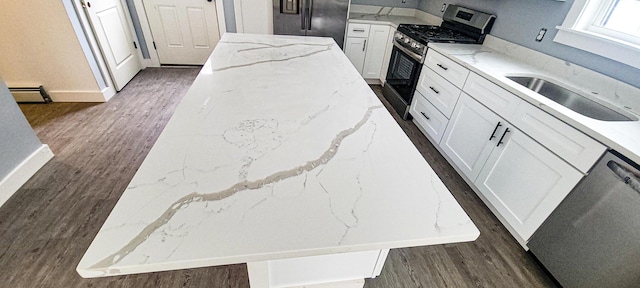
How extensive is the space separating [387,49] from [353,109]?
8.63 feet

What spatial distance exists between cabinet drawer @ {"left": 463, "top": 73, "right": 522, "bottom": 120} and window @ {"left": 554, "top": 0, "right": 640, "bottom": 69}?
0.62m

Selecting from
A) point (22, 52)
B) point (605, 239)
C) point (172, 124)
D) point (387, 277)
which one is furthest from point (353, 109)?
point (22, 52)

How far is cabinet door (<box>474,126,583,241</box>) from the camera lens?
145 centimetres

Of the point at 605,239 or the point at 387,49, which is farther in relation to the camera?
the point at 387,49

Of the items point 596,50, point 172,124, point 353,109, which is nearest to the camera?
point 172,124

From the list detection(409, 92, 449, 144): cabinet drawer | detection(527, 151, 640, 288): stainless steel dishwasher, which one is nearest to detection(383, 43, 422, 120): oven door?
detection(409, 92, 449, 144): cabinet drawer

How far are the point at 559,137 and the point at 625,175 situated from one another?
0.32m

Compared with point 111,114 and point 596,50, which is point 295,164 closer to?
point 596,50

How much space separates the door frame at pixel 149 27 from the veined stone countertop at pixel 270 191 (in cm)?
287

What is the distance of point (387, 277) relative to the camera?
→ 1503mm

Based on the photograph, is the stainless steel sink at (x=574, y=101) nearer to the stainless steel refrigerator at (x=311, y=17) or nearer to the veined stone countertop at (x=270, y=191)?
the veined stone countertop at (x=270, y=191)

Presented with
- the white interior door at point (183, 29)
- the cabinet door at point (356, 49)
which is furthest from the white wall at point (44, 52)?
the cabinet door at point (356, 49)

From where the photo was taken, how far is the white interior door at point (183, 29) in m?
3.52

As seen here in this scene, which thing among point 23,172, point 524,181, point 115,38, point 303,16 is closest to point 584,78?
point 524,181
